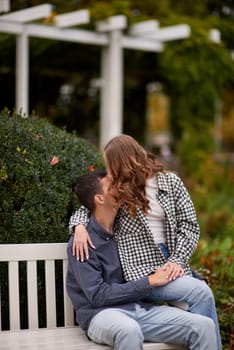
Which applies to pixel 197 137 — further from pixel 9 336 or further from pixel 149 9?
pixel 9 336

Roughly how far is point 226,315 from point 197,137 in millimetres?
7159

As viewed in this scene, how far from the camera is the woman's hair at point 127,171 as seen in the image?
3391 mm

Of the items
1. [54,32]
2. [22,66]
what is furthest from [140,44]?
[22,66]

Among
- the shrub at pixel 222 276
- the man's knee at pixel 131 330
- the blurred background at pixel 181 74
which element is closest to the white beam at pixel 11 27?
the blurred background at pixel 181 74

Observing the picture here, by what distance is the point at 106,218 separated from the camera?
3.49 meters

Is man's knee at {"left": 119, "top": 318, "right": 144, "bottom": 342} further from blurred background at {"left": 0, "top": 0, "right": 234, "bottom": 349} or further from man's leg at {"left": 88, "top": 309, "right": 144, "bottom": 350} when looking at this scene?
blurred background at {"left": 0, "top": 0, "right": 234, "bottom": 349}

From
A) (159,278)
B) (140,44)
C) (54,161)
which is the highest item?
(140,44)

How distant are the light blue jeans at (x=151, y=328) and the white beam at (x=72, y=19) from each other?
5991mm

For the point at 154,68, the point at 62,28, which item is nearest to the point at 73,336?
the point at 62,28

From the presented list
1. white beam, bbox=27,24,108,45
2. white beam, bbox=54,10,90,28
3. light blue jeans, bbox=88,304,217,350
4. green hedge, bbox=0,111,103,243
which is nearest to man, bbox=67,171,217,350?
light blue jeans, bbox=88,304,217,350

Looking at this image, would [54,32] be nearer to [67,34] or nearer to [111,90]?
[67,34]

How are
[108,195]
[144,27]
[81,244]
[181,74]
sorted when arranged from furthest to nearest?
1. [181,74]
2. [144,27]
3. [108,195]
4. [81,244]

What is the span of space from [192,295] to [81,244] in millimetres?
591

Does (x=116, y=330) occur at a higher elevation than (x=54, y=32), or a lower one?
lower
